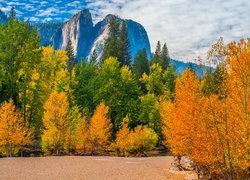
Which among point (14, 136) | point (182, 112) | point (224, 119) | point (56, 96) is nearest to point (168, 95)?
point (56, 96)

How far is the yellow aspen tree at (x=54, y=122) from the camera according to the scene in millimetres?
38406

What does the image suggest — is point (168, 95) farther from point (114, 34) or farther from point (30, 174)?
point (30, 174)

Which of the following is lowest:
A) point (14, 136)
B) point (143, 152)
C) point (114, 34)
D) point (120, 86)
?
point (143, 152)

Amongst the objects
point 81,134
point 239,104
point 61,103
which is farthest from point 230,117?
point 81,134

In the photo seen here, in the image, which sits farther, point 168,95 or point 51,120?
point 168,95

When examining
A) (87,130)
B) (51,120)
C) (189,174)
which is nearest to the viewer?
(189,174)

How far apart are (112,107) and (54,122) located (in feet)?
49.7

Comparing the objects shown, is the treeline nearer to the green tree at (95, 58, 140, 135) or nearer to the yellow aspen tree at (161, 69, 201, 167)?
the green tree at (95, 58, 140, 135)

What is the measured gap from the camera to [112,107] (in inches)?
2066

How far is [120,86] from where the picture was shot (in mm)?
53469

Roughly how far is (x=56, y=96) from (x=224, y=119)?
30.7 meters

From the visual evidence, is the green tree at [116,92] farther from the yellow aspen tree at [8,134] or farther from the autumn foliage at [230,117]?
the autumn foliage at [230,117]

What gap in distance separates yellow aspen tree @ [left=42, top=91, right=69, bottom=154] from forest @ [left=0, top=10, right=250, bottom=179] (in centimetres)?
12

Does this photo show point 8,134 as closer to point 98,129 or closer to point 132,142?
point 98,129
